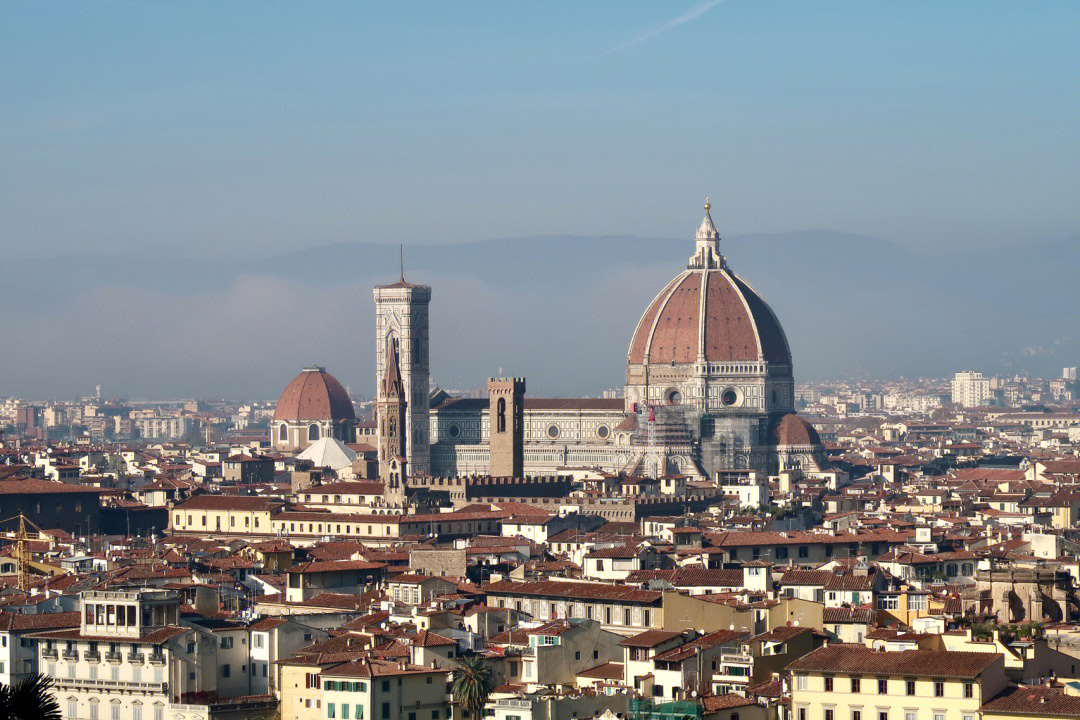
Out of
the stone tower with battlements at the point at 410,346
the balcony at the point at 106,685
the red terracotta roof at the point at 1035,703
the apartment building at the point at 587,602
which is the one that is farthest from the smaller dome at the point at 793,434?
the red terracotta roof at the point at 1035,703

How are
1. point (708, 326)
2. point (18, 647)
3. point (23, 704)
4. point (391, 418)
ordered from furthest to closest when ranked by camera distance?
1. point (708, 326)
2. point (391, 418)
3. point (18, 647)
4. point (23, 704)

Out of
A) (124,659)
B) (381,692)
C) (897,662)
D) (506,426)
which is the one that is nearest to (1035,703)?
(897,662)

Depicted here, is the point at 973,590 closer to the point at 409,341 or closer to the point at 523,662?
the point at 523,662

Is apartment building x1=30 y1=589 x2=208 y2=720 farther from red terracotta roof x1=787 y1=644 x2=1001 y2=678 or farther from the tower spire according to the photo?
the tower spire

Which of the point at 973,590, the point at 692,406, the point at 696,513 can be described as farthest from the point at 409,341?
the point at 973,590

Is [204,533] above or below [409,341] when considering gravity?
below

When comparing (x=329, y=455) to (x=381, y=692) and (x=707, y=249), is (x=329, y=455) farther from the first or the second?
(x=381, y=692)

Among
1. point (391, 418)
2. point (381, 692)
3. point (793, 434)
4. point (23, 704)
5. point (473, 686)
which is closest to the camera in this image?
point (23, 704)
